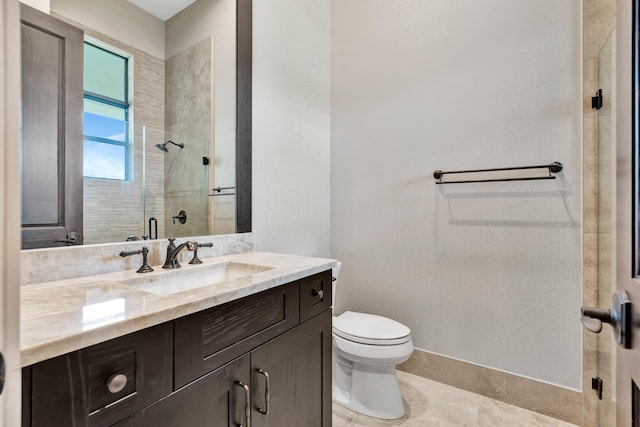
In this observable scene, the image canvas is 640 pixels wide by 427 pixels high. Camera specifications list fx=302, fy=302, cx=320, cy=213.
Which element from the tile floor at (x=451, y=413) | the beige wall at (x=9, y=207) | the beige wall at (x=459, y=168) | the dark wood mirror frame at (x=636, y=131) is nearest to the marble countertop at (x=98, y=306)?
the beige wall at (x=9, y=207)

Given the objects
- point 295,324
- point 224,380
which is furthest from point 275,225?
point 224,380

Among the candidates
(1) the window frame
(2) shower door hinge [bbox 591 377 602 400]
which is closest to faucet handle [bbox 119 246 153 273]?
(1) the window frame

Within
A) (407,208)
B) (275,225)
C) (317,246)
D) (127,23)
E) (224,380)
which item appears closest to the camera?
(224,380)

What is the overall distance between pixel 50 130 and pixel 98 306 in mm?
684

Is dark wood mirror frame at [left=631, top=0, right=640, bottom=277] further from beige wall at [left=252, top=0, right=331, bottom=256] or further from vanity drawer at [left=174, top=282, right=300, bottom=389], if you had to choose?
beige wall at [left=252, top=0, right=331, bottom=256]

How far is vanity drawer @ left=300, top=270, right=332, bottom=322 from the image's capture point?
1.16 metres

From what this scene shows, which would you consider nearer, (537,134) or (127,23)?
(127,23)

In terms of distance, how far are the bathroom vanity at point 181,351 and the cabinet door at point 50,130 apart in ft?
0.73

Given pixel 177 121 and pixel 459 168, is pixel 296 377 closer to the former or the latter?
pixel 177 121

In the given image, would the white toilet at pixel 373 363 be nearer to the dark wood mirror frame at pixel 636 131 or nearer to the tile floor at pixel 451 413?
the tile floor at pixel 451 413

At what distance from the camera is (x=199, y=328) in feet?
2.55

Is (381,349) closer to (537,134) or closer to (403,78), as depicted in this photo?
(537,134)

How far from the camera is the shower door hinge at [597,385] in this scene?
148 centimetres

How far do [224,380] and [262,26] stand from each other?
71.5 inches
